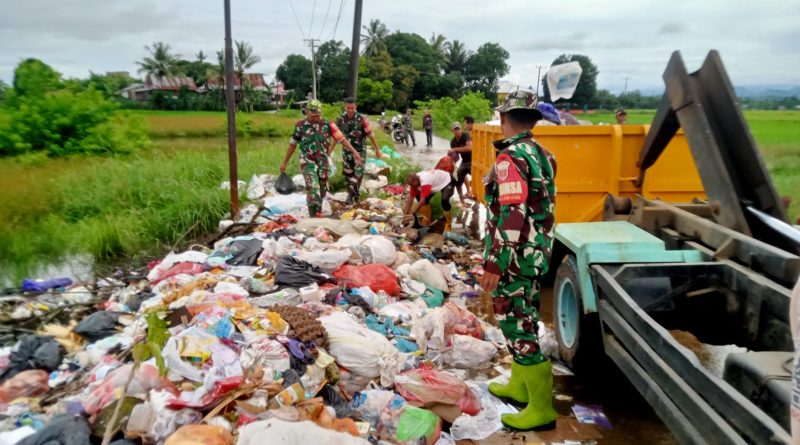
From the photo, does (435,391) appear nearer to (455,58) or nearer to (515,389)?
(515,389)

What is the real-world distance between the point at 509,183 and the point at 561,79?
3.03m

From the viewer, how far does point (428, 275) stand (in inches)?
208

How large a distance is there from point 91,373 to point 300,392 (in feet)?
4.51

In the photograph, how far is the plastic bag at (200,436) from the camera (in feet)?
7.68

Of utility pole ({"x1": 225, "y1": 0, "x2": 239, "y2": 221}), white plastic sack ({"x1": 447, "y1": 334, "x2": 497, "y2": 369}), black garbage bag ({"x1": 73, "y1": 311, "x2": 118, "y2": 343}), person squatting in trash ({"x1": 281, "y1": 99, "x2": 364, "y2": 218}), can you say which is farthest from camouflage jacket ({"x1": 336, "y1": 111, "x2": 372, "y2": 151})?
white plastic sack ({"x1": 447, "y1": 334, "x2": 497, "y2": 369})

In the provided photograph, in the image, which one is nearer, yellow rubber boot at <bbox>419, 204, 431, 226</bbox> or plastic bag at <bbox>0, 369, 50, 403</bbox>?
plastic bag at <bbox>0, 369, 50, 403</bbox>

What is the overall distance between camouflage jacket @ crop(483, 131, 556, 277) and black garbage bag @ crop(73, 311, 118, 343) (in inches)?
Result: 116

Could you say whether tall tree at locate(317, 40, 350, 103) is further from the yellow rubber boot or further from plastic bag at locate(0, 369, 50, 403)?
plastic bag at locate(0, 369, 50, 403)

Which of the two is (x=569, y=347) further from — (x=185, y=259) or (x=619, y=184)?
(x=185, y=259)

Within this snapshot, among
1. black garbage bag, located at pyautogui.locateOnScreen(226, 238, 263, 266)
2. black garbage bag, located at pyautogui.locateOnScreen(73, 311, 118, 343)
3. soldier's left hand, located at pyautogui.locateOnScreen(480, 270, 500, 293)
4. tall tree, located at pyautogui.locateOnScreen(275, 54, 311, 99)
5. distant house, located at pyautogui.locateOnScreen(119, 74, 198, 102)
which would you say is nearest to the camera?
soldier's left hand, located at pyautogui.locateOnScreen(480, 270, 500, 293)

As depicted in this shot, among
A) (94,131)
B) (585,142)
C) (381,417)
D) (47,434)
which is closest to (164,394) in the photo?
(47,434)

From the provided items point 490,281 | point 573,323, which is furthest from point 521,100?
point 573,323

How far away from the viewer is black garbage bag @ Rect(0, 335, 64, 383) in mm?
3516

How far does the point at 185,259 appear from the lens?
18.4ft
